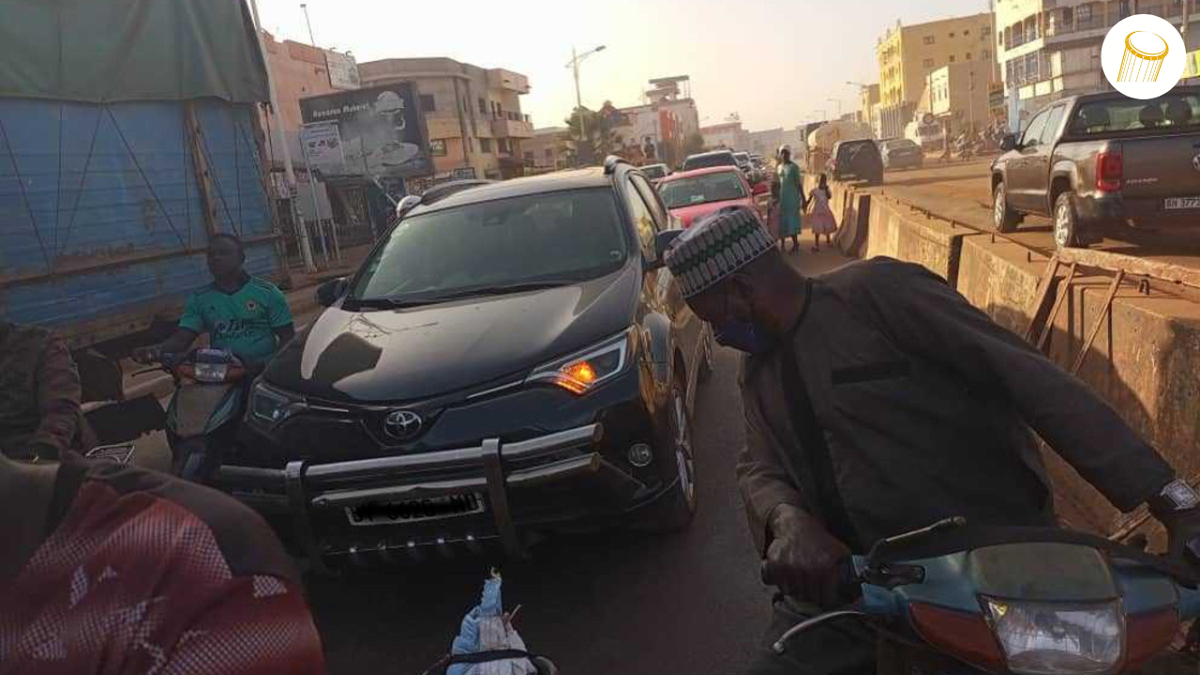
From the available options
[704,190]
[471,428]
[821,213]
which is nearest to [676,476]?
[471,428]

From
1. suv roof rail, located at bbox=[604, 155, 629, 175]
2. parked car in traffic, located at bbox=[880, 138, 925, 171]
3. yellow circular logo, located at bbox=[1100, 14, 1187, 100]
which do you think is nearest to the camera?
suv roof rail, located at bbox=[604, 155, 629, 175]

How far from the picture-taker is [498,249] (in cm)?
488

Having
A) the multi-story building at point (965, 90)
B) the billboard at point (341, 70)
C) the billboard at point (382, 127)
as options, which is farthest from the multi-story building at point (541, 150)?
the billboard at point (382, 127)

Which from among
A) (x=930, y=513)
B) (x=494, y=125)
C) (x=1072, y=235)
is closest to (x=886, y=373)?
(x=930, y=513)

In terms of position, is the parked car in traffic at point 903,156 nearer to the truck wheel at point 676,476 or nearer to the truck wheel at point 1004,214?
the truck wheel at point 1004,214

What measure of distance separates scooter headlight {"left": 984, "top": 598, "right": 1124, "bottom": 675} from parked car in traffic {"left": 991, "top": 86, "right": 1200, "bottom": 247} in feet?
26.9

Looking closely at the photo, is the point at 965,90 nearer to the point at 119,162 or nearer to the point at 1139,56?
the point at 1139,56

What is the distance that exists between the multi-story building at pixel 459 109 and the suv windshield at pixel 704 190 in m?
36.0

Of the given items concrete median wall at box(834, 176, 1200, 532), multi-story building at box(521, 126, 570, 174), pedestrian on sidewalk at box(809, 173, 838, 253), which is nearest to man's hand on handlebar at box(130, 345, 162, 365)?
concrete median wall at box(834, 176, 1200, 532)

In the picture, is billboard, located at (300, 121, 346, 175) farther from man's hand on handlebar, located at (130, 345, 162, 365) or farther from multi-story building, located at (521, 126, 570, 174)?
multi-story building, located at (521, 126, 570, 174)

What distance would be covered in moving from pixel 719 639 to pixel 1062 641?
215cm

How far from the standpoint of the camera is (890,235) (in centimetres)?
1156

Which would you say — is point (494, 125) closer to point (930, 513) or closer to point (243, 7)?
point (243, 7)

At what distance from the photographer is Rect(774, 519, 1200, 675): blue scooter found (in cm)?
126
